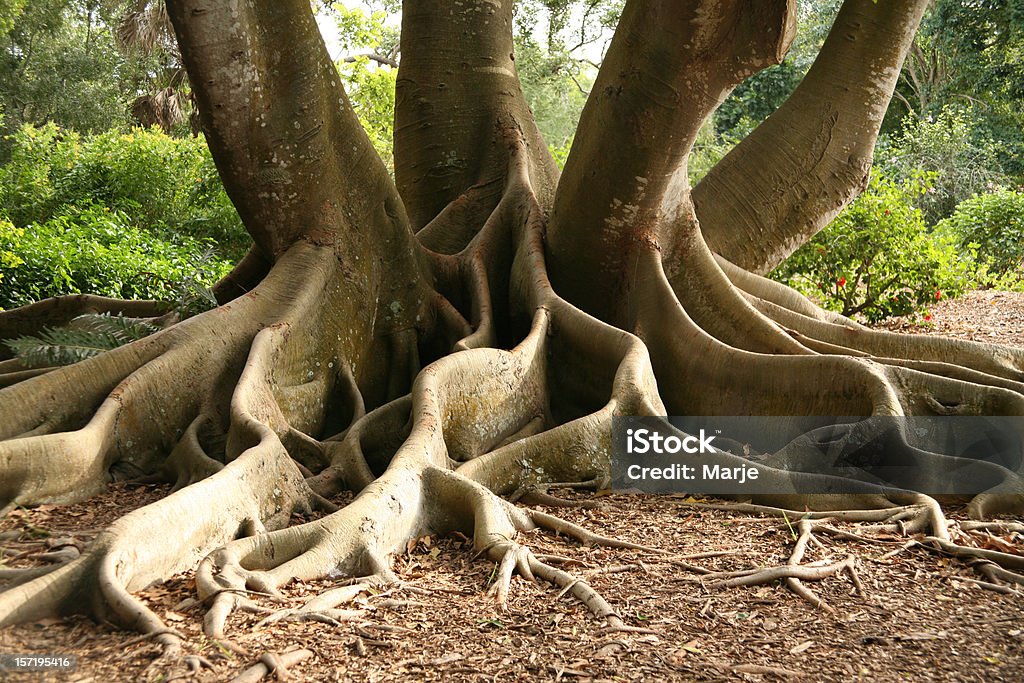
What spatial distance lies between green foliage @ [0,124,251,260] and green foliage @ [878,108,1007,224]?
14.6 m

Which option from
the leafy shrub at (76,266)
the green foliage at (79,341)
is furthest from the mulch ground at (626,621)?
the leafy shrub at (76,266)

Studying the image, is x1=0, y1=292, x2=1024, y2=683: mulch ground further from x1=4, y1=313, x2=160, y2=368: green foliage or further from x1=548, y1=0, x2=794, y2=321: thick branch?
x1=548, y1=0, x2=794, y2=321: thick branch

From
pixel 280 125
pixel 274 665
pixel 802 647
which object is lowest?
pixel 802 647

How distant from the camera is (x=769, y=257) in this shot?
8.20m

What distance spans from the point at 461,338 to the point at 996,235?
12519mm

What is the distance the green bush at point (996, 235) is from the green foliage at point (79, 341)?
13368 mm

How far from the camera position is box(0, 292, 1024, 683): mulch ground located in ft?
10.0

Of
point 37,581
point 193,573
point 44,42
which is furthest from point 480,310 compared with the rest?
point 44,42

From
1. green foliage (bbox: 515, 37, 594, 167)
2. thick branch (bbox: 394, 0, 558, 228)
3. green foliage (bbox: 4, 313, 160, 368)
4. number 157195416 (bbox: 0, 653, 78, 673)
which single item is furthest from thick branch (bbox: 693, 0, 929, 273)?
green foliage (bbox: 515, 37, 594, 167)

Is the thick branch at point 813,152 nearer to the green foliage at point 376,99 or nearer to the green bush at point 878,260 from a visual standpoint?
the green bush at point 878,260

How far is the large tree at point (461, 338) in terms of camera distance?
430cm

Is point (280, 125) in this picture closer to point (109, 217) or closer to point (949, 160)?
point (109, 217)

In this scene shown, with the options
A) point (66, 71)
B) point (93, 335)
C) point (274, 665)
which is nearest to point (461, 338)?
point (93, 335)

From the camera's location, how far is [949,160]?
21859mm
